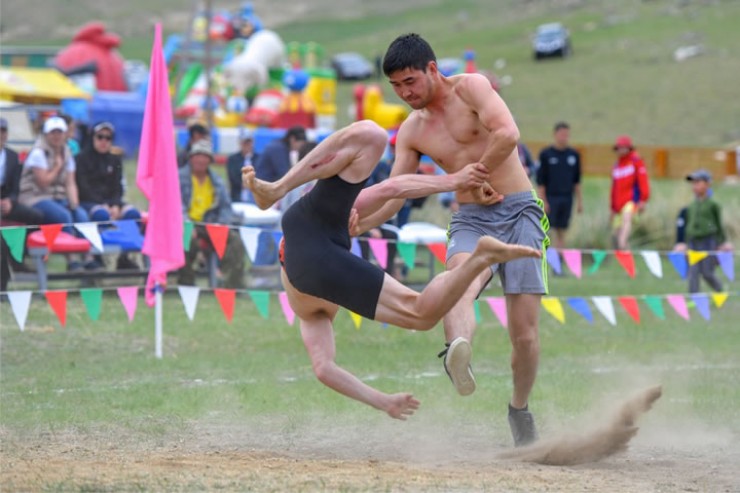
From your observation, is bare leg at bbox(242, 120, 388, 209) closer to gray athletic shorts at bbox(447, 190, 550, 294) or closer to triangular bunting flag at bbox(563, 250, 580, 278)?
gray athletic shorts at bbox(447, 190, 550, 294)

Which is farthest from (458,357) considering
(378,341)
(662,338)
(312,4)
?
(312,4)

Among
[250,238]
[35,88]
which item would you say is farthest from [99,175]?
[35,88]

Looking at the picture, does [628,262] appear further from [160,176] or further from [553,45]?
[553,45]

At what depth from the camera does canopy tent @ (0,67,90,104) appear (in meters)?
27.7

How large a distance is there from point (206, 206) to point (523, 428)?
737 centimetres

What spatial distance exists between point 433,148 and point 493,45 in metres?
56.8

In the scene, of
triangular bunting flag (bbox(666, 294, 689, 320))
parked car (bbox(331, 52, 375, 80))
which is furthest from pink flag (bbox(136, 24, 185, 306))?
parked car (bbox(331, 52, 375, 80))

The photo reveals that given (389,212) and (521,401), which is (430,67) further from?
(521,401)

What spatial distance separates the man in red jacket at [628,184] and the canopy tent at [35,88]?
14205 mm

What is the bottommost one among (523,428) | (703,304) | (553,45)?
(703,304)

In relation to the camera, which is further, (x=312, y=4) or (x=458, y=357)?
(x=312, y=4)

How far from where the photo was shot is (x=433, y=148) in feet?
23.8

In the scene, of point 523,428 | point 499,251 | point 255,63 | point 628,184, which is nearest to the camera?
point 499,251

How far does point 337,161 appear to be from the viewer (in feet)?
21.3
